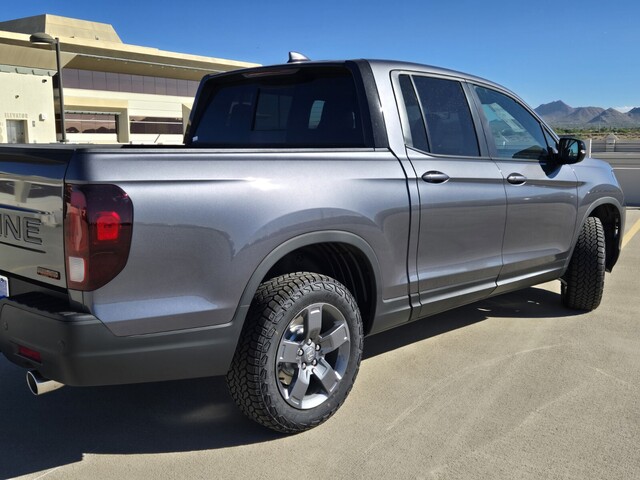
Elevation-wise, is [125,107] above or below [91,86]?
below

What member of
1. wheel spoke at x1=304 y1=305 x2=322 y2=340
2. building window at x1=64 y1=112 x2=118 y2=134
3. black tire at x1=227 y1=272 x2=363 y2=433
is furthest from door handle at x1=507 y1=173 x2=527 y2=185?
building window at x1=64 y1=112 x2=118 y2=134

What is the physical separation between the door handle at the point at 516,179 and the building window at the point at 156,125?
1719 inches

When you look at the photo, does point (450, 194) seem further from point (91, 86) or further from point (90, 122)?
point (91, 86)

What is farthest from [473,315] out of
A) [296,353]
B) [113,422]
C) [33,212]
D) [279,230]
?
[33,212]

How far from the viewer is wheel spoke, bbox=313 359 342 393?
341cm

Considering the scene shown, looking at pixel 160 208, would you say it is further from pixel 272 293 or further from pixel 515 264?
pixel 515 264

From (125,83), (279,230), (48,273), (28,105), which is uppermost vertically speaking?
(125,83)

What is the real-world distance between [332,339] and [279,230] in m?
0.68

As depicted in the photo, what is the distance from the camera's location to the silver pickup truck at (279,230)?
8.89 ft

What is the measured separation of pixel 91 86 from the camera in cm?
4384

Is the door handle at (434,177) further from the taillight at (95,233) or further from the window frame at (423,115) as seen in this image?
the taillight at (95,233)

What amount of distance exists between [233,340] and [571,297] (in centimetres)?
365

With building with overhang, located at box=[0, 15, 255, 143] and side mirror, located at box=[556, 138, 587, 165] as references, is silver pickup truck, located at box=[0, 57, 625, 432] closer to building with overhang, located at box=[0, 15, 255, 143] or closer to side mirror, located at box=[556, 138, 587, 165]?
side mirror, located at box=[556, 138, 587, 165]

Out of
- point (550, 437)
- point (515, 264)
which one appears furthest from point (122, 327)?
point (515, 264)
